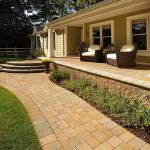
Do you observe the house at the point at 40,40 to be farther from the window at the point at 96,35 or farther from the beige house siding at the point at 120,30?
the beige house siding at the point at 120,30

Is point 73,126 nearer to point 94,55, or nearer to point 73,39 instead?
point 94,55

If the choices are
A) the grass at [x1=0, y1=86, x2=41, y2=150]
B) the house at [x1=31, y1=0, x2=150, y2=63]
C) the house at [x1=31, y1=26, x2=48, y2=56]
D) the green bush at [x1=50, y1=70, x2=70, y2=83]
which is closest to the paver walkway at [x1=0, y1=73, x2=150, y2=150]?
the grass at [x1=0, y1=86, x2=41, y2=150]

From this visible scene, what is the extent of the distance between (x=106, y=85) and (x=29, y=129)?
2.77 meters

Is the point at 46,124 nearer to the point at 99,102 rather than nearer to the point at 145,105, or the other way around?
the point at 99,102

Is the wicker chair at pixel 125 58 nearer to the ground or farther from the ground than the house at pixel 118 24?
nearer to the ground

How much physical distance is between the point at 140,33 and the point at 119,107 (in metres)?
5.17

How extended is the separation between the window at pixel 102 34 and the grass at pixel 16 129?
6529 mm

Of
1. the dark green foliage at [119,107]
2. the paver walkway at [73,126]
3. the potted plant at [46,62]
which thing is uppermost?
the potted plant at [46,62]

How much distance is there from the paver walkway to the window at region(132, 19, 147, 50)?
4218mm

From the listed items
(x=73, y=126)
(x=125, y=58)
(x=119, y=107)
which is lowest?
(x=73, y=126)

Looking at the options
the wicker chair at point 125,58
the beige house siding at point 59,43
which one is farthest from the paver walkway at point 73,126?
the beige house siding at point 59,43

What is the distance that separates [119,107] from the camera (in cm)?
449

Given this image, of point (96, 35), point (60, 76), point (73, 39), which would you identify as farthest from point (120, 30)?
point (73, 39)

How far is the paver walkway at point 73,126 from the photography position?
337 centimetres
